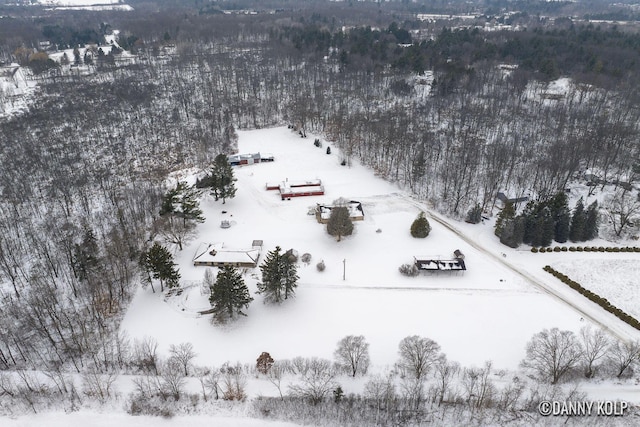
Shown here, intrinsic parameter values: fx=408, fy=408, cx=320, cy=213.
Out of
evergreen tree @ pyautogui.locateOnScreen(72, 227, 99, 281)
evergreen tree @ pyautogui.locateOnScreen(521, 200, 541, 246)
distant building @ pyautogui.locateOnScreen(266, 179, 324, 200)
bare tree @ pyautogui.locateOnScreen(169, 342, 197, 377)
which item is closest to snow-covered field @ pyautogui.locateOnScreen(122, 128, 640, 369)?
bare tree @ pyautogui.locateOnScreen(169, 342, 197, 377)

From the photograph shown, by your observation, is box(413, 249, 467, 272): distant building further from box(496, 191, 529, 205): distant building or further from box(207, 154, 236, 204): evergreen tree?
box(207, 154, 236, 204): evergreen tree

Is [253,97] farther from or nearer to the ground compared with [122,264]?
farther from the ground

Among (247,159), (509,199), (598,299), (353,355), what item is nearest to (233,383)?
(353,355)

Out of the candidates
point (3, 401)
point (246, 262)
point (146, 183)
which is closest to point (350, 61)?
point (146, 183)

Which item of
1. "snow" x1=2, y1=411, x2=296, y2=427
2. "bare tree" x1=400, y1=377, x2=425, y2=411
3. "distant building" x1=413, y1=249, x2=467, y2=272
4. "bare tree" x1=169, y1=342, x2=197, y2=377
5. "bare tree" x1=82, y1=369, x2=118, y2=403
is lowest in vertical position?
"snow" x1=2, y1=411, x2=296, y2=427

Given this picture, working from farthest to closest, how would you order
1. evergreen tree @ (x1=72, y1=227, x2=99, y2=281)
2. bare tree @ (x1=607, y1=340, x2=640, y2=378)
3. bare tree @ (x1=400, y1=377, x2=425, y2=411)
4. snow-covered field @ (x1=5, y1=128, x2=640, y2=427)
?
evergreen tree @ (x1=72, y1=227, x2=99, y2=281)
snow-covered field @ (x1=5, y1=128, x2=640, y2=427)
bare tree @ (x1=607, y1=340, x2=640, y2=378)
bare tree @ (x1=400, y1=377, x2=425, y2=411)

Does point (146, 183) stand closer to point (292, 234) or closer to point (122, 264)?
point (122, 264)
